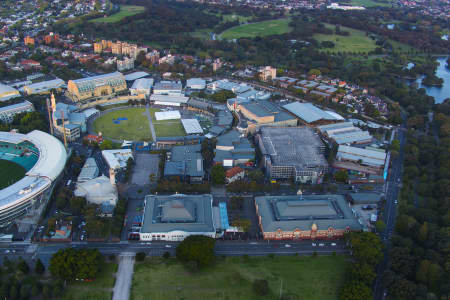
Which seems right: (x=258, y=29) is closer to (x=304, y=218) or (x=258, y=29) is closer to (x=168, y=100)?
(x=168, y=100)

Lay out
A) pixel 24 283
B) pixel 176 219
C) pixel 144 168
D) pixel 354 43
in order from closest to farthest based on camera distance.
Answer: pixel 24 283
pixel 176 219
pixel 144 168
pixel 354 43

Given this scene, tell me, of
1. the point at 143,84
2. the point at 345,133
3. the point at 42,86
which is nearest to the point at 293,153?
the point at 345,133

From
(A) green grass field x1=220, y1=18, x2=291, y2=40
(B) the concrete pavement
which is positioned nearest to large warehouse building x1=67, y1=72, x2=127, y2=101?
(B) the concrete pavement

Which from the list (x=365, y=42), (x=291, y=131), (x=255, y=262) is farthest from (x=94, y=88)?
(x=365, y=42)

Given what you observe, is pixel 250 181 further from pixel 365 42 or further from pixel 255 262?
pixel 365 42

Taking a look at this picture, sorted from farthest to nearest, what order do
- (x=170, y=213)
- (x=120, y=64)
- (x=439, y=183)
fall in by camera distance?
(x=120, y=64) < (x=439, y=183) < (x=170, y=213)
